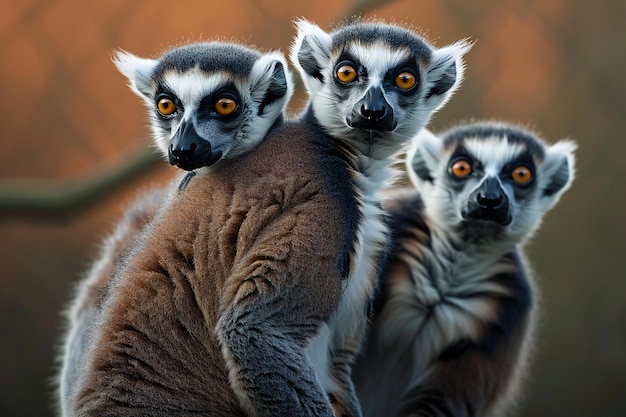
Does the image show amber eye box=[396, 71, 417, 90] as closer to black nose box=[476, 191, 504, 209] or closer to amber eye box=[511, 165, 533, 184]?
black nose box=[476, 191, 504, 209]

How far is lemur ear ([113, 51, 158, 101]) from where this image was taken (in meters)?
2.30

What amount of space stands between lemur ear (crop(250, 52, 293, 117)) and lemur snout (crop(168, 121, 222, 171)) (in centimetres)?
21

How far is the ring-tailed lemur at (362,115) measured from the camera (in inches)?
81.0

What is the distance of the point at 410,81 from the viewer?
221 cm

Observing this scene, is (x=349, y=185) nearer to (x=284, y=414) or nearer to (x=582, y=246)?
Answer: (x=284, y=414)

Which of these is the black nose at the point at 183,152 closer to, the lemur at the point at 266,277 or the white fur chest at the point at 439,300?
the lemur at the point at 266,277

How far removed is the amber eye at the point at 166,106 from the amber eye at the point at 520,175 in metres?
1.07

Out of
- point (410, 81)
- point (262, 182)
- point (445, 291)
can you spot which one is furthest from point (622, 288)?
point (262, 182)

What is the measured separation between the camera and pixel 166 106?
7.07 feet

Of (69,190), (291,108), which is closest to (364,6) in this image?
(291,108)

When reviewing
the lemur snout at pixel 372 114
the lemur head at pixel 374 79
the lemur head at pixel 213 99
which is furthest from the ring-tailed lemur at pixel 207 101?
the lemur snout at pixel 372 114

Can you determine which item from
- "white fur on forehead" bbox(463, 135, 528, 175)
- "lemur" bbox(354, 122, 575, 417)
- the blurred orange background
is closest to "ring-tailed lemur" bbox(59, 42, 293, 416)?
"lemur" bbox(354, 122, 575, 417)

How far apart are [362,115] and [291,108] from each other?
45.9 inches

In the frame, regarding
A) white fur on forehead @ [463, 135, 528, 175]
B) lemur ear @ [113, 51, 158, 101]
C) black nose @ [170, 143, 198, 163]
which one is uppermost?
lemur ear @ [113, 51, 158, 101]
